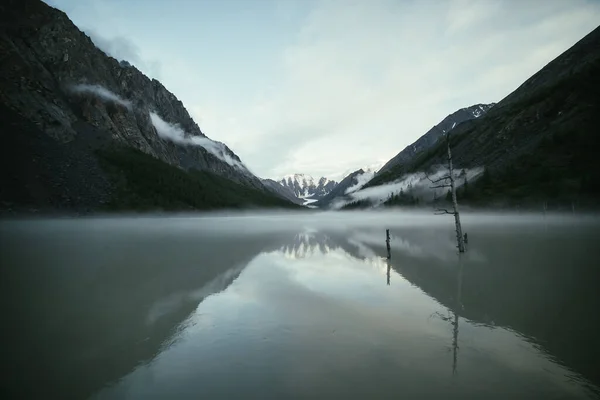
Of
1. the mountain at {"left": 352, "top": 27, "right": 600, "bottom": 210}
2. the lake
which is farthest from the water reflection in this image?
the mountain at {"left": 352, "top": 27, "right": 600, "bottom": 210}

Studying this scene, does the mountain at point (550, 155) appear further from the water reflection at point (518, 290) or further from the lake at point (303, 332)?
the lake at point (303, 332)

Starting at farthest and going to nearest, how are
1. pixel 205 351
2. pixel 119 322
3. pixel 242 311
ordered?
pixel 242 311
pixel 119 322
pixel 205 351

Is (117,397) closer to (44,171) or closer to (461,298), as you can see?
(461,298)

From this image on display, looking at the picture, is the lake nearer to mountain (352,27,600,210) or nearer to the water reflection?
the water reflection

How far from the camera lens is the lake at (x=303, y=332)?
8445 millimetres

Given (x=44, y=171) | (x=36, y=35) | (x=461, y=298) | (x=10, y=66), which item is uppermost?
(x=36, y=35)

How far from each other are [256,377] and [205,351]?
8.62 ft

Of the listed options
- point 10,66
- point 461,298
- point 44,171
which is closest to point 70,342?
point 461,298

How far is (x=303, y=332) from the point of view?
40.4ft

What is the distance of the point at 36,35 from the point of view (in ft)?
650

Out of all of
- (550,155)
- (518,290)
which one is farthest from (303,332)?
(550,155)

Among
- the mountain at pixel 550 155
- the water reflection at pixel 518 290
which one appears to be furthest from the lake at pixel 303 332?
the mountain at pixel 550 155

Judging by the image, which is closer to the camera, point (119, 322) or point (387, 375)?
point (387, 375)

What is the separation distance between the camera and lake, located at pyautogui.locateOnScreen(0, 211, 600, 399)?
8445mm
